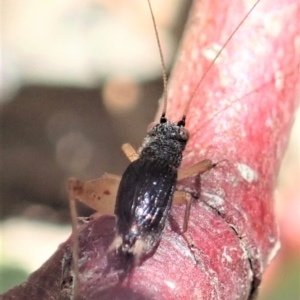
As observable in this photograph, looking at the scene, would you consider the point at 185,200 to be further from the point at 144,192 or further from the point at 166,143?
the point at 166,143

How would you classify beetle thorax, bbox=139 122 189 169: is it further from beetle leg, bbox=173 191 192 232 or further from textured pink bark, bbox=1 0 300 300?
beetle leg, bbox=173 191 192 232

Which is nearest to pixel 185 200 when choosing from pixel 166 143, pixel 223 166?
pixel 223 166

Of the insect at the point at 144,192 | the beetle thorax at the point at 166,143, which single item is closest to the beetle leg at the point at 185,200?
the insect at the point at 144,192

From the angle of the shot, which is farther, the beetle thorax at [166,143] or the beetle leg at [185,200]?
the beetle thorax at [166,143]

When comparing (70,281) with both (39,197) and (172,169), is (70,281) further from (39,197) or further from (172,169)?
(39,197)

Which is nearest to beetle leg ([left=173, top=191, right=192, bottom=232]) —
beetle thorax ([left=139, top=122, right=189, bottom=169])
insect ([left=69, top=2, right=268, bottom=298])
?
insect ([left=69, top=2, right=268, bottom=298])

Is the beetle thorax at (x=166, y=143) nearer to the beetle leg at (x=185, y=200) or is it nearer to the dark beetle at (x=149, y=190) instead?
the dark beetle at (x=149, y=190)
